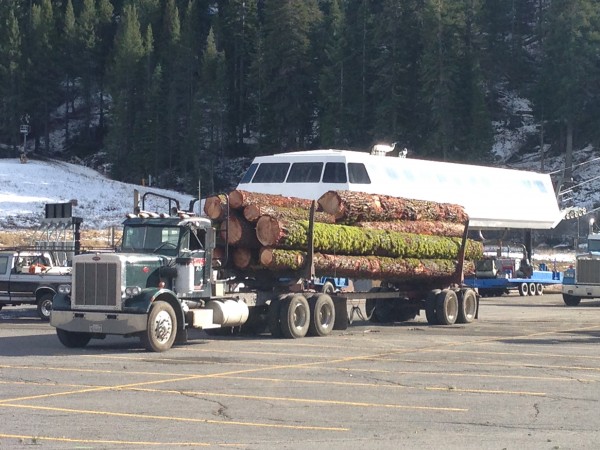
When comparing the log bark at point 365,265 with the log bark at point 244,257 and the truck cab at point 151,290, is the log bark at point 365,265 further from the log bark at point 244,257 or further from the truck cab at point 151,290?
the truck cab at point 151,290

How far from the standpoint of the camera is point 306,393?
13.9 m

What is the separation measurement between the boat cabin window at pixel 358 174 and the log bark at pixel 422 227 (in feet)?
27.8

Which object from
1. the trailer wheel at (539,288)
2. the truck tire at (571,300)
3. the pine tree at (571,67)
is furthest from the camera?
the pine tree at (571,67)

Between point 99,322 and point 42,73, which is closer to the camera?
point 99,322

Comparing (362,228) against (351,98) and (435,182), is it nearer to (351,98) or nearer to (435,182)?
A: (435,182)

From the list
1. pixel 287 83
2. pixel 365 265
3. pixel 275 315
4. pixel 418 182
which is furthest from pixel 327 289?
pixel 287 83

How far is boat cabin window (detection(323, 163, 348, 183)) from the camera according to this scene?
A: 35.7 m

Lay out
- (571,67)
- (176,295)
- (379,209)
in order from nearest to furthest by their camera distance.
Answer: (176,295) < (379,209) < (571,67)

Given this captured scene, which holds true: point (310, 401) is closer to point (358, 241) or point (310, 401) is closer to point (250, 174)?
point (358, 241)

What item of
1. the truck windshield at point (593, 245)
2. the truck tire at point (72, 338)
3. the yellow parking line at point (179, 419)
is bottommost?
the yellow parking line at point (179, 419)

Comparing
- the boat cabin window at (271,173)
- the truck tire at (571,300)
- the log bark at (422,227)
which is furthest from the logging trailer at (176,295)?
the truck tire at (571,300)

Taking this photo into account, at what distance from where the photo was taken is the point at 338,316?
2384 cm

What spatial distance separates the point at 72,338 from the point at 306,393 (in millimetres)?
7372

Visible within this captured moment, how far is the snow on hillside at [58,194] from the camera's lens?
64.2 metres
